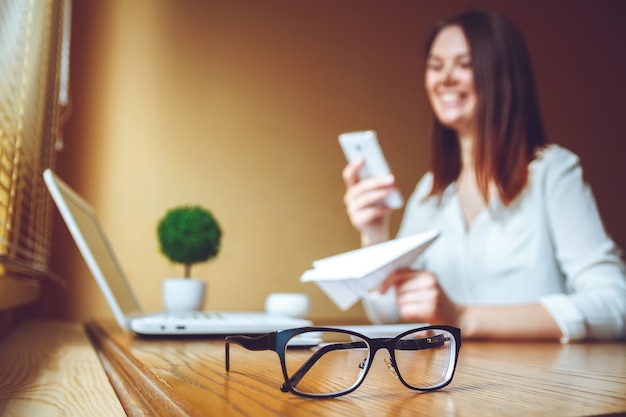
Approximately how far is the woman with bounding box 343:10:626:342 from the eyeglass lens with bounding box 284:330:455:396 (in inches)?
A: 30.1

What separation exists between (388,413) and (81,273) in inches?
65.4

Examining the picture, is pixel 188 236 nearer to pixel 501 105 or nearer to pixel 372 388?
pixel 501 105

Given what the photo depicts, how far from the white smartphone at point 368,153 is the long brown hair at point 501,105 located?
32 cm

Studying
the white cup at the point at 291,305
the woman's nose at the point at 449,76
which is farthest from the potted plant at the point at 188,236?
the woman's nose at the point at 449,76

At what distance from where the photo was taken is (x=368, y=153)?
126 cm

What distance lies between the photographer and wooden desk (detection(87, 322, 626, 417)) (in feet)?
1.16

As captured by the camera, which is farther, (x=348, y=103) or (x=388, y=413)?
(x=348, y=103)

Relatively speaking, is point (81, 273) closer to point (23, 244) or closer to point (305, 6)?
point (23, 244)

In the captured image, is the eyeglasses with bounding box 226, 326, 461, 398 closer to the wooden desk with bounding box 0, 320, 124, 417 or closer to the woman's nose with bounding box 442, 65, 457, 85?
the wooden desk with bounding box 0, 320, 124, 417

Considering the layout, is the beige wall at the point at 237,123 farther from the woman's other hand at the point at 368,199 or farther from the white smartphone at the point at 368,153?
the white smartphone at the point at 368,153

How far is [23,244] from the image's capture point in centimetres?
142

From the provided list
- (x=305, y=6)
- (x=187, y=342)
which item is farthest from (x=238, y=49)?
(x=187, y=342)

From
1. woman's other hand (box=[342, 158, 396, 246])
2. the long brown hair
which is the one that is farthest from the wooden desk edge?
the long brown hair

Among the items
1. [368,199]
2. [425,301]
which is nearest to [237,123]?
[368,199]
